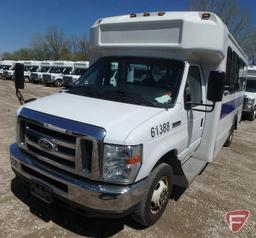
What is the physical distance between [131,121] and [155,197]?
3.91 feet

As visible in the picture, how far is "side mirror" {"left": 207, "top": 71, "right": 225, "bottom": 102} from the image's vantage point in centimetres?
375

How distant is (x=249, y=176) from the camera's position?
6.24 meters

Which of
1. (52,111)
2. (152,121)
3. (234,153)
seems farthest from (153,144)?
(234,153)

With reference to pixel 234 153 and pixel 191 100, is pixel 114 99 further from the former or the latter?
pixel 234 153

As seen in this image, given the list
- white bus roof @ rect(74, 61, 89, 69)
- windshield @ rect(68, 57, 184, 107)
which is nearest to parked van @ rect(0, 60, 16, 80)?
white bus roof @ rect(74, 61, 89, 69)

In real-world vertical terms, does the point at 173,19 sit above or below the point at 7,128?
above

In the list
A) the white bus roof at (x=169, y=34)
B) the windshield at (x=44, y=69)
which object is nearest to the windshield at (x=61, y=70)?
the windshield at (x=44, y=69)

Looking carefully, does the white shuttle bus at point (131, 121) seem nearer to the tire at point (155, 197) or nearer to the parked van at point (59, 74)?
the tire at point (155, 197)

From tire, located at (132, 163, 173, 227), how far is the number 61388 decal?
47cm

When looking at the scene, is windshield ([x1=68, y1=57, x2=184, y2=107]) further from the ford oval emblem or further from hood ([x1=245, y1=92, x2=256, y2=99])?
hood ([x1=245, y1=92, x2=256, y2=99])

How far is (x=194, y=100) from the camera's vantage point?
4.67 meters

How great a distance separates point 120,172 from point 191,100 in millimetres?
1969

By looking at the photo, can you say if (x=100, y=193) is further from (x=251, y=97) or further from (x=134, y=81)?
(x=251, y=97)

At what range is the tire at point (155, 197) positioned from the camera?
141 inches
